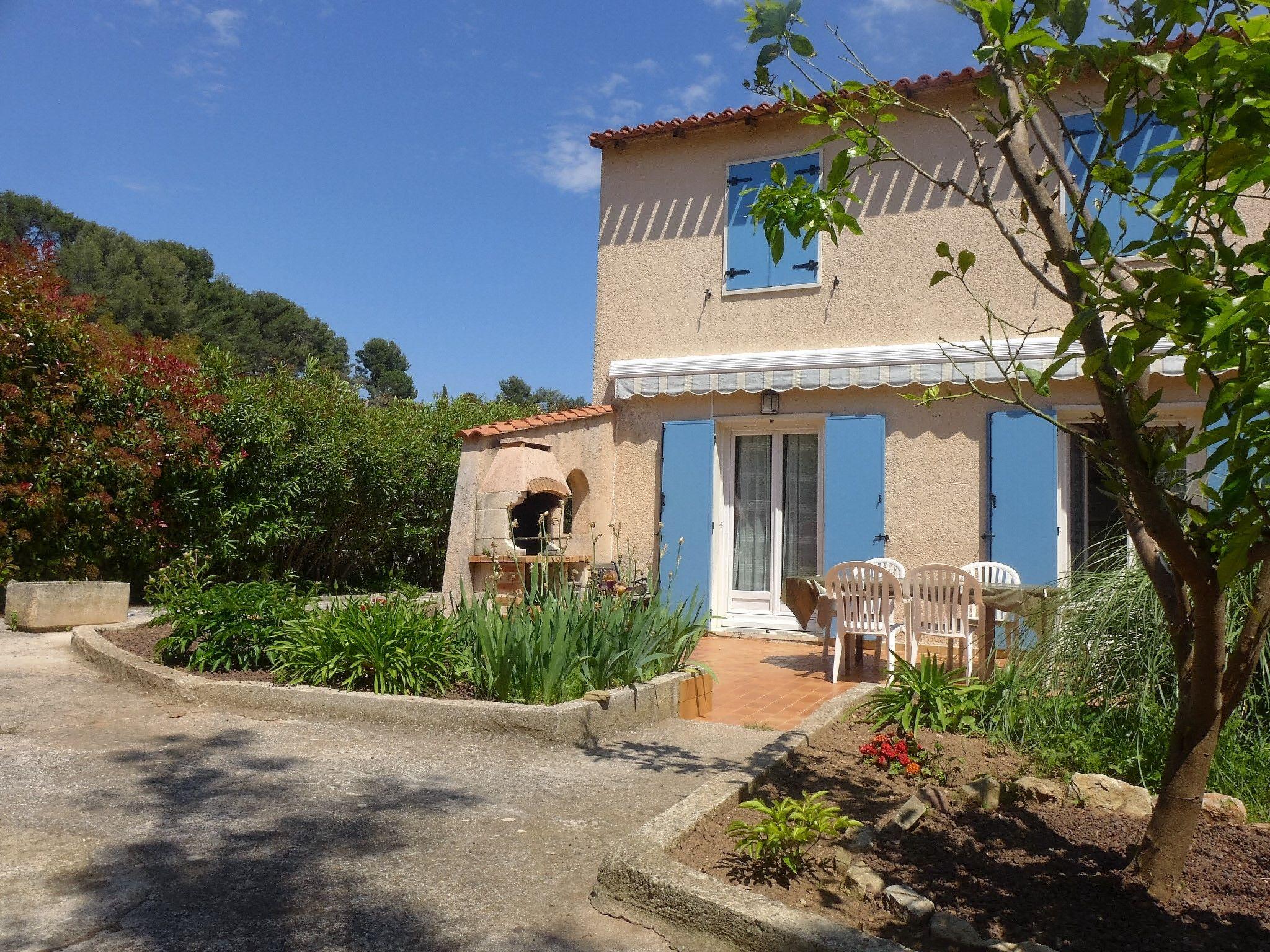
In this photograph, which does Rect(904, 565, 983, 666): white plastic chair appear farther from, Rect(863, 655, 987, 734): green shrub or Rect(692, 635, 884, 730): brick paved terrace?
Rect(863, 655, 987, 734): green shrub

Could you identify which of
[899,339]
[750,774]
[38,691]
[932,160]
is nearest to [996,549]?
[899,339]

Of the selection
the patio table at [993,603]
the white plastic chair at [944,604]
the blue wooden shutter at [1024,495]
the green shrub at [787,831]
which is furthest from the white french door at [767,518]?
the green shrub at [787,831]

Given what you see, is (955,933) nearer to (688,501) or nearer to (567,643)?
(567,643)

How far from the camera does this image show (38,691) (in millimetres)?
5914

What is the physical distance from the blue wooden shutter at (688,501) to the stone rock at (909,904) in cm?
704

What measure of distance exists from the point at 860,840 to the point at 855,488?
6326 mm

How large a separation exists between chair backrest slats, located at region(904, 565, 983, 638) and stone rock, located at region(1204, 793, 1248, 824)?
3.02m

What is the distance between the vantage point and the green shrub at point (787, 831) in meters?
2.94

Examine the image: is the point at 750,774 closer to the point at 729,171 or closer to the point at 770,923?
the point at 770,923

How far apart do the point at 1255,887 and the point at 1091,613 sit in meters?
1.83

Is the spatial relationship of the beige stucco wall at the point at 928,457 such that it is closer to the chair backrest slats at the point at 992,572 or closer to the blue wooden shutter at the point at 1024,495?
the blue wooden shutter at the point at 1024,495

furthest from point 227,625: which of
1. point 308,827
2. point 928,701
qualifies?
point 928,701

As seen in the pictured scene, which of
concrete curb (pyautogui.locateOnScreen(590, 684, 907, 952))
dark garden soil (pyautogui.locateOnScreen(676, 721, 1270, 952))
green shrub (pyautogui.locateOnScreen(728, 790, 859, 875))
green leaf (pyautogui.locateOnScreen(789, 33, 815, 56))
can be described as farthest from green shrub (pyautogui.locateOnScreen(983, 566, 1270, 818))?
green leaf (pyautogui.locateOnScreen(789, 33, 815, 56))

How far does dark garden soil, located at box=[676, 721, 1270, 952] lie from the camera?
2.58 meters
